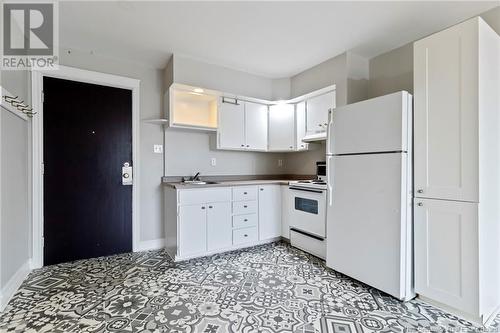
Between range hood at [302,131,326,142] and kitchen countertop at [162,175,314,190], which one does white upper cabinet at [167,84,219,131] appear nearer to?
kitchen countertop at [162,175,314,190]

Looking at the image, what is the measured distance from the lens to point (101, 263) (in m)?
2.86

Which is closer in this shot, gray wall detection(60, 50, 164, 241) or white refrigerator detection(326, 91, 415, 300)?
white refrigerator detection(326, 91, 415, 300)

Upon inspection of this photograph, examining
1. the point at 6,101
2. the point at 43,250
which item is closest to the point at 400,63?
the point at 6,101

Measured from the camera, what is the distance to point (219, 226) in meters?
3.13

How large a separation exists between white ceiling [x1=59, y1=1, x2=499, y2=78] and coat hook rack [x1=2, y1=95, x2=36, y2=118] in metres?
0.88

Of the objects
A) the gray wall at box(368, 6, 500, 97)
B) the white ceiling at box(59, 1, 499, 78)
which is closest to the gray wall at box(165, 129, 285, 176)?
the white ceiling at box(59, 1, 499, 78)

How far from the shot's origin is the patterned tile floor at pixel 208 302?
68.2 inches

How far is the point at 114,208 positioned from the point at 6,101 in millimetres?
1568

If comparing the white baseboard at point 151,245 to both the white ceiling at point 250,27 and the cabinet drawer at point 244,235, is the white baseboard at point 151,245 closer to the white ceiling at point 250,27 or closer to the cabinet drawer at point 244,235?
the cabinet drawer at point 244,235

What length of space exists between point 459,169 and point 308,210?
1615mm

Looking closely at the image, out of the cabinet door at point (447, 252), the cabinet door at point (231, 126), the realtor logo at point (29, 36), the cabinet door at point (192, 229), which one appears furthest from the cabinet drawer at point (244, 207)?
the realtor logo at point (29, 36)

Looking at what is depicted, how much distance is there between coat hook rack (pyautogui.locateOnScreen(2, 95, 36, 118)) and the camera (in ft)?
6.91

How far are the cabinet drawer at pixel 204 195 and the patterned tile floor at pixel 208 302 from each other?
2.40ft

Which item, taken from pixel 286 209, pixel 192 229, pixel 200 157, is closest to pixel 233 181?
pixel 200 157
